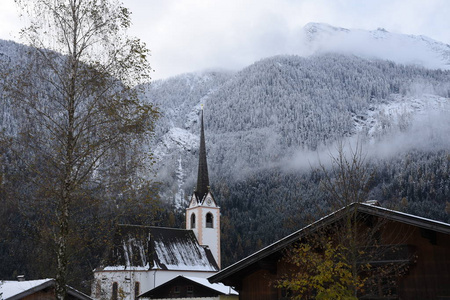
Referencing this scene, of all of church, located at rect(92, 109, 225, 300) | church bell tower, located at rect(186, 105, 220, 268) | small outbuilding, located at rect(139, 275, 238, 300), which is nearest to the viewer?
small outbuilding, located at rect(139, 275, 238, 300)

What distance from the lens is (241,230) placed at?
136125 millimetres

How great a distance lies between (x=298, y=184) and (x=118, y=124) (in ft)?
573

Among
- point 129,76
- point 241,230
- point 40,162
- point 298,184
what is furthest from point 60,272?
point 298,184

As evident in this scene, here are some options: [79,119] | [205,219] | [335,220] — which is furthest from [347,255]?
[205,219]

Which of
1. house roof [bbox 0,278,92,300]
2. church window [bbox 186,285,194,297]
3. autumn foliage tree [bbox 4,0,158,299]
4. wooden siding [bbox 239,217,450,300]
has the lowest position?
church window [bbox 186,285,194,297]

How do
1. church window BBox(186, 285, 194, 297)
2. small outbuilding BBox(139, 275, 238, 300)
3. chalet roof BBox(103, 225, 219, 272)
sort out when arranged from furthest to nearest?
chalet roof BBox(103, 225, 219, 272) < church window BBox(186, 285, 194, 297) < small outbuilding BBox(139, 275, 238, 300)

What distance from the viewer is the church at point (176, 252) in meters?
50.5

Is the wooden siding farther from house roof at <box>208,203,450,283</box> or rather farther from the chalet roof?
the chalet roof

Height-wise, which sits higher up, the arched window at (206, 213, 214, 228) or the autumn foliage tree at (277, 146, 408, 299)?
the autumn foliage tree at (277, 146, 408, 299)

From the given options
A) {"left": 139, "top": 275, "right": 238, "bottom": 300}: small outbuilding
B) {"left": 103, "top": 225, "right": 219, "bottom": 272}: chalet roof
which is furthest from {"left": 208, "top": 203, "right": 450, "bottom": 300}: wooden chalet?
{"left": 103, "top": 225, "right": 219, "bottom": 272}: chalet roof

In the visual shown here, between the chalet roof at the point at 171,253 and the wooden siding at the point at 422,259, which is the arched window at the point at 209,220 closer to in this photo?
the chalet roof at the point at 171,253

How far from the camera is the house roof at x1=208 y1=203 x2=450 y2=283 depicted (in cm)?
1387

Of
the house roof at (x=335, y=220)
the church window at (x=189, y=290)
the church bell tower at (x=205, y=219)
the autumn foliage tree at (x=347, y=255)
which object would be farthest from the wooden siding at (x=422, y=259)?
the church bell tower at (x=205, y=219)

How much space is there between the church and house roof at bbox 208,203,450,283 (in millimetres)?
30740
